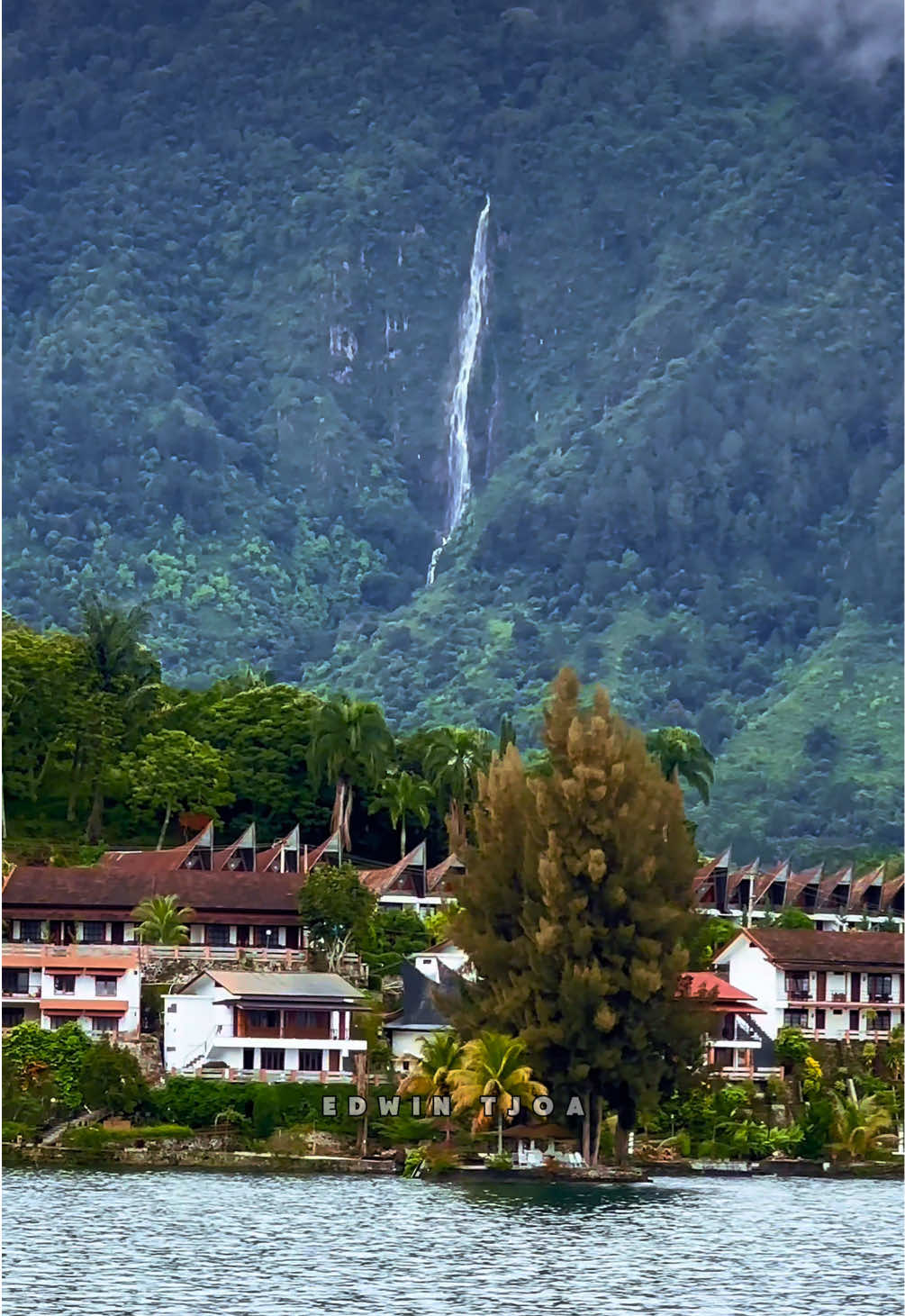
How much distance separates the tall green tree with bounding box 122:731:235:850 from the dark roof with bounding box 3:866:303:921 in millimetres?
10399

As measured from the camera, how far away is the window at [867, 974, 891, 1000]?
68.8 metres

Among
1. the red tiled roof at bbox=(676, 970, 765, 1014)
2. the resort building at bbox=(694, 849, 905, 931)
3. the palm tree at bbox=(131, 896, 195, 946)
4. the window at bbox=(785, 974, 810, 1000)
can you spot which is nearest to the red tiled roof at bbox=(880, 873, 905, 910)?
the resort building at bbox=(694, 849, 905, 931)

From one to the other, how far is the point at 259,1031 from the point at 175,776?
78.3ft

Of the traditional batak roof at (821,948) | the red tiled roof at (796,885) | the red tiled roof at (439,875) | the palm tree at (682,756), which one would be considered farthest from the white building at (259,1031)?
the red tiled roof at (796,885)

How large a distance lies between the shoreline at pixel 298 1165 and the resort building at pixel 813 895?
1289 inches

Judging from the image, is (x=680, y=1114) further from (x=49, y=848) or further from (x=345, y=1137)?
(x=49, y=848)

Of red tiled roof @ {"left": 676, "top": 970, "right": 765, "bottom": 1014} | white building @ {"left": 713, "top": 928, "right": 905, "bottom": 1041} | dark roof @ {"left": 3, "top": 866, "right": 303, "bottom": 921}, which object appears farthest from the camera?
white building @ {"left": 713, "top": 928, "right": 905, "bottom": 1041}

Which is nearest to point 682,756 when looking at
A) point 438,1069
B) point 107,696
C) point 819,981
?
point 107,696

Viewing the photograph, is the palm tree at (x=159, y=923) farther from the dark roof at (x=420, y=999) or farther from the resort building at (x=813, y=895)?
the resort building at (x=813, y=895)

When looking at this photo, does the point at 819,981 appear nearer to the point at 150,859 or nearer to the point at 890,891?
the point at 150,859

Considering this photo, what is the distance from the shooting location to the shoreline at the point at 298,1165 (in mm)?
48719

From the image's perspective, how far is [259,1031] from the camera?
56.7 metres

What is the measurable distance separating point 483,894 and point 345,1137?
19.4 feet

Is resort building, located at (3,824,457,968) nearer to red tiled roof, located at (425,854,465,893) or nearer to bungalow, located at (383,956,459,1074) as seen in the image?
bungalow, located at (383,956,459,1074)
